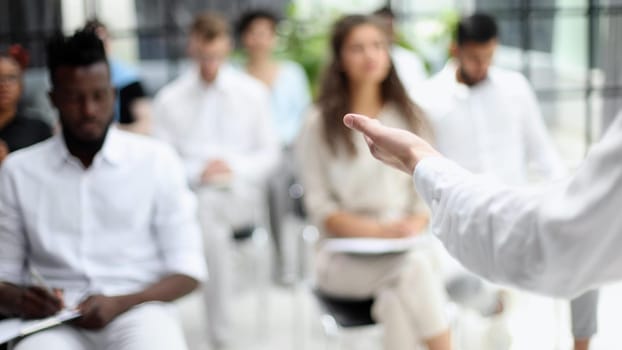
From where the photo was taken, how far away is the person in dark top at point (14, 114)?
11.3 ft

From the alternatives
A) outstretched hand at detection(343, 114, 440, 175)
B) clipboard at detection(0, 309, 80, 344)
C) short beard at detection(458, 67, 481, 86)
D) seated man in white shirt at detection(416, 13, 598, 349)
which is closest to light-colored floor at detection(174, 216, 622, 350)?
seated man in white shirt at detection(416, 13, 598, 349)

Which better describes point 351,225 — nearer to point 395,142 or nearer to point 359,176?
point 359,176

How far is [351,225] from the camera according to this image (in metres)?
3.59

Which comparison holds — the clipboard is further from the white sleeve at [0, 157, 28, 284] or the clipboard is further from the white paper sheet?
the white paper sheet

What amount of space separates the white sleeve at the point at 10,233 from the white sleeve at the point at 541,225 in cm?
151

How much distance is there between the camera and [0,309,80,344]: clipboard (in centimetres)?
249

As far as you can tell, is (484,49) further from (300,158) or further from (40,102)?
(40,102)

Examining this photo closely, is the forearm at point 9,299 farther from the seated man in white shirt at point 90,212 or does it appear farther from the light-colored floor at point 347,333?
the light-colored floor at point 347,333

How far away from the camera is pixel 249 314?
197 inches

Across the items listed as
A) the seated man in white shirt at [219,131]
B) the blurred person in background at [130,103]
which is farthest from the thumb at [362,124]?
the blurred person in background at [130,103]

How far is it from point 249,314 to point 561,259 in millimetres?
3765

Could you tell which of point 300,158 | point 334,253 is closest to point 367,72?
point 300,158

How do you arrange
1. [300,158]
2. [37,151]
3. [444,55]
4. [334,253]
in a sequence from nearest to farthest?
[37,151] → [334,253] → [300,158] → [444,55]

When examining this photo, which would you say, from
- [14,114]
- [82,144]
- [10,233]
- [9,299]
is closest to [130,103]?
[14,114]
